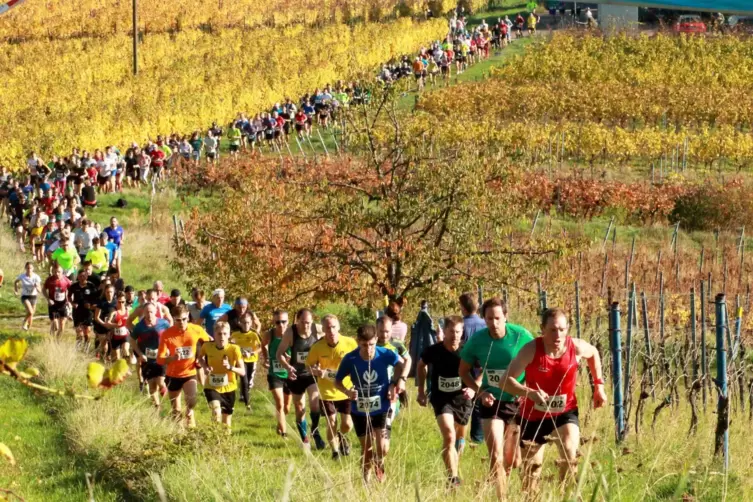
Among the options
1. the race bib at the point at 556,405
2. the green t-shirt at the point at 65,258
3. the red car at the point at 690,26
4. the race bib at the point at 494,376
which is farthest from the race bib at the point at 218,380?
the red car at the point at 690,26

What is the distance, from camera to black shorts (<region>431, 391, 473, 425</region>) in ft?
38.4

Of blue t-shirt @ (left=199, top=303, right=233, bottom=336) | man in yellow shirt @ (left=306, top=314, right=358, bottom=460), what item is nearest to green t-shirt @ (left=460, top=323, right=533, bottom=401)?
man in yellow shirt @ (left=306, top=314, right=358, bottom=460)

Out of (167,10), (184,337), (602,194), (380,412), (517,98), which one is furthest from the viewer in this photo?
(167,10)

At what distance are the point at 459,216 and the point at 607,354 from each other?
2.63m

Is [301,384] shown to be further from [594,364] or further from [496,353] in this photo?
[594,364]

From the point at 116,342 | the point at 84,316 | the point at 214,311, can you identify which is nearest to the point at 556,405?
the point at 214,311

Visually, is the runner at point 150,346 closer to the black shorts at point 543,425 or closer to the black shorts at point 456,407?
the black shorts at point 456,407

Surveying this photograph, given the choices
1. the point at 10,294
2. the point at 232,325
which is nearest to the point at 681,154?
the point at 10,294

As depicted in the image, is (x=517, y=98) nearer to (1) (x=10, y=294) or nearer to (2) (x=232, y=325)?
(1) (x=10, y=294)

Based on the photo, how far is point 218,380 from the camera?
14.2 meters

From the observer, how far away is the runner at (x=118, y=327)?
1877 cm

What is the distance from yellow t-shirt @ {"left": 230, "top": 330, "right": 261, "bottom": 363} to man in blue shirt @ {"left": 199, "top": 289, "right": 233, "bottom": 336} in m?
1.39

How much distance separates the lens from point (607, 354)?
18.3 meters

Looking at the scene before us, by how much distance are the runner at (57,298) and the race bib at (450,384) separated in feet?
34.1
